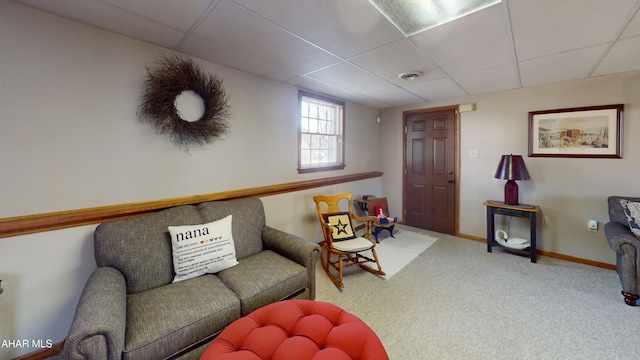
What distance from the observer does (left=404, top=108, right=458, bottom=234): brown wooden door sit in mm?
4023

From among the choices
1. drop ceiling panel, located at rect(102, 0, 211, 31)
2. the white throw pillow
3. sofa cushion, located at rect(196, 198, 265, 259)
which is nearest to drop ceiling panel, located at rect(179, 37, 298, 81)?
drop ceiling panel, located at rect(102, 0, 211, 31)

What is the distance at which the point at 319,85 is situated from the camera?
10.4 ft

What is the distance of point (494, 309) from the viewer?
7.06 ft

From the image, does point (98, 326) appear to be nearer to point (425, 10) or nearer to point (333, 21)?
point (333, 21)

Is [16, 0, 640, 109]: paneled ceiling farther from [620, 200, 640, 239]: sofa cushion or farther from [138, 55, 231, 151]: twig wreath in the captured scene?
[620, 200, 640, 239]: sofa cushion

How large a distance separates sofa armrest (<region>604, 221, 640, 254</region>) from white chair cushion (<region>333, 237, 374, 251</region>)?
2.13 meters

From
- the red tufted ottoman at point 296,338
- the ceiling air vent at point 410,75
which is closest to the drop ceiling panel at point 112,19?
the red tufted ottoman at point 296,338

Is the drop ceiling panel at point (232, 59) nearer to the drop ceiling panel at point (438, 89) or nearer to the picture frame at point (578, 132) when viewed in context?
the drop ceiling panel at point (438, 89)

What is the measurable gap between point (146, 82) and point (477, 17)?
2519 millimetres

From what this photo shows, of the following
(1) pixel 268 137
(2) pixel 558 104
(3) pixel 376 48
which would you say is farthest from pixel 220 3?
(2) pixel 558 104

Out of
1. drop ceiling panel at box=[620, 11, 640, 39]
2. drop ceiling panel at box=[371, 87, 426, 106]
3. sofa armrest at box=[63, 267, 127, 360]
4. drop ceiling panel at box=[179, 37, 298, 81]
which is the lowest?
sofa armrest at box=[63, 267, 127, 360]

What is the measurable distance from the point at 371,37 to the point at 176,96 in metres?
1.72

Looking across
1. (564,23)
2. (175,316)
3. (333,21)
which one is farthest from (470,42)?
(175,316)

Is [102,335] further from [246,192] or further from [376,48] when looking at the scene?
[376,48]
